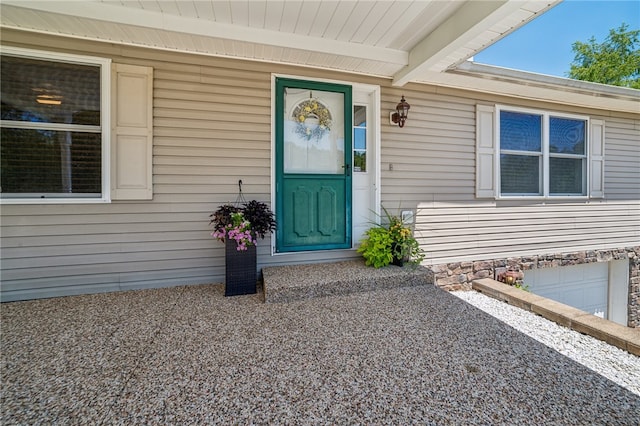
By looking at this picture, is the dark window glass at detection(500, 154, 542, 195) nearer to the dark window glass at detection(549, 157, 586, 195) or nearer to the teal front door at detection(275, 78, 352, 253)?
the dark window glass at detection(549, 157, 586, 195)

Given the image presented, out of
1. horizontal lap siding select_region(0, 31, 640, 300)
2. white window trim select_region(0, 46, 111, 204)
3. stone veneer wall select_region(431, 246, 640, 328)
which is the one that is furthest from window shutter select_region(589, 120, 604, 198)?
white window trim select_region(0, 46, 111, 204)

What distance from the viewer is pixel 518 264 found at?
4.41m

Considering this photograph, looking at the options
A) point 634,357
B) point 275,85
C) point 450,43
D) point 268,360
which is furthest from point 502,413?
point 275,85

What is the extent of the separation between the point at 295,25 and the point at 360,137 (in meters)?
1.50

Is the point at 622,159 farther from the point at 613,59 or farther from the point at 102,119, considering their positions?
the point at 613,59

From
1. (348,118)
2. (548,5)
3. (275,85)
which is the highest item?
(548,5)

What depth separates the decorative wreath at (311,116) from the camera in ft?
11.2

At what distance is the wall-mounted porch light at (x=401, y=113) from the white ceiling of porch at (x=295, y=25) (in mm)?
429

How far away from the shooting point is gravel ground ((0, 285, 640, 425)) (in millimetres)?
1352

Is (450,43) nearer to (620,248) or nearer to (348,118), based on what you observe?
(348,118)

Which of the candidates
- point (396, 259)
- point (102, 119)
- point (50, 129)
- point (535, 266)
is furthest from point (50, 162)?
point (535, 266)

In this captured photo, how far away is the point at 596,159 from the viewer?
4.82m

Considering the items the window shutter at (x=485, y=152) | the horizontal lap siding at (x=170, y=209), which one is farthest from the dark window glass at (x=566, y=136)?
the horizontal lap siding at (x=170, y=209)

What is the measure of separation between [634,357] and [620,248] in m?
4.65
